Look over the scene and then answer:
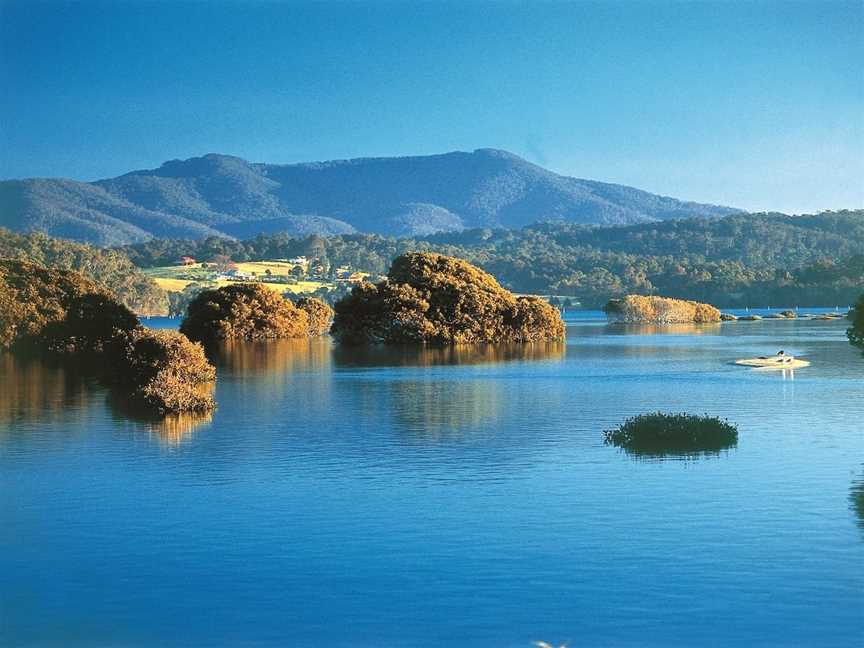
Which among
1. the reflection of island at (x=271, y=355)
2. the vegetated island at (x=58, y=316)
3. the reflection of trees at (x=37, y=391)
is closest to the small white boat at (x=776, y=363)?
the reflection of island at (x=271, y=355)

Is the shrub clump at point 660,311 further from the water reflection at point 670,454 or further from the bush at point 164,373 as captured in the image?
the water reflection at point 670,454

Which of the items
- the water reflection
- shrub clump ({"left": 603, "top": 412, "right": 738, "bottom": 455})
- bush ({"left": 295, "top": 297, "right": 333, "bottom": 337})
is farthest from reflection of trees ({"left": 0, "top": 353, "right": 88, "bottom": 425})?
bush ({"left": 295, "top": 297, "right": 333, "bottom": 337})

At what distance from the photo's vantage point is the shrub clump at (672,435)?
108 ft

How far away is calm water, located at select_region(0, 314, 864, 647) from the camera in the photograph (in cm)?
1667

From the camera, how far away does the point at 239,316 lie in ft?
342

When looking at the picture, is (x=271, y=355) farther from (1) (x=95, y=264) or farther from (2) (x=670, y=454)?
(1) (x=95, y=264)

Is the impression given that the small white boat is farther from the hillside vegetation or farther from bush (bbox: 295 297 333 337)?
the hillside vegetation

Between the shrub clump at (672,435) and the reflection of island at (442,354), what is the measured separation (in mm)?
36170

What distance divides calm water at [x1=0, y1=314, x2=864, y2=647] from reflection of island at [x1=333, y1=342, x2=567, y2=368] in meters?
28.1

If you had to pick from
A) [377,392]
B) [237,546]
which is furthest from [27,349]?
[237,546]

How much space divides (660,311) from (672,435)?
420ft

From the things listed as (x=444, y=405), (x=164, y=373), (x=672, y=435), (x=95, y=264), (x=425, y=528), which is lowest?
(x=425, y=528)

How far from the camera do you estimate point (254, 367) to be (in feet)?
226

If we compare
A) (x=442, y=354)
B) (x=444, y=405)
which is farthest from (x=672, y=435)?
(x=442, y=354)
